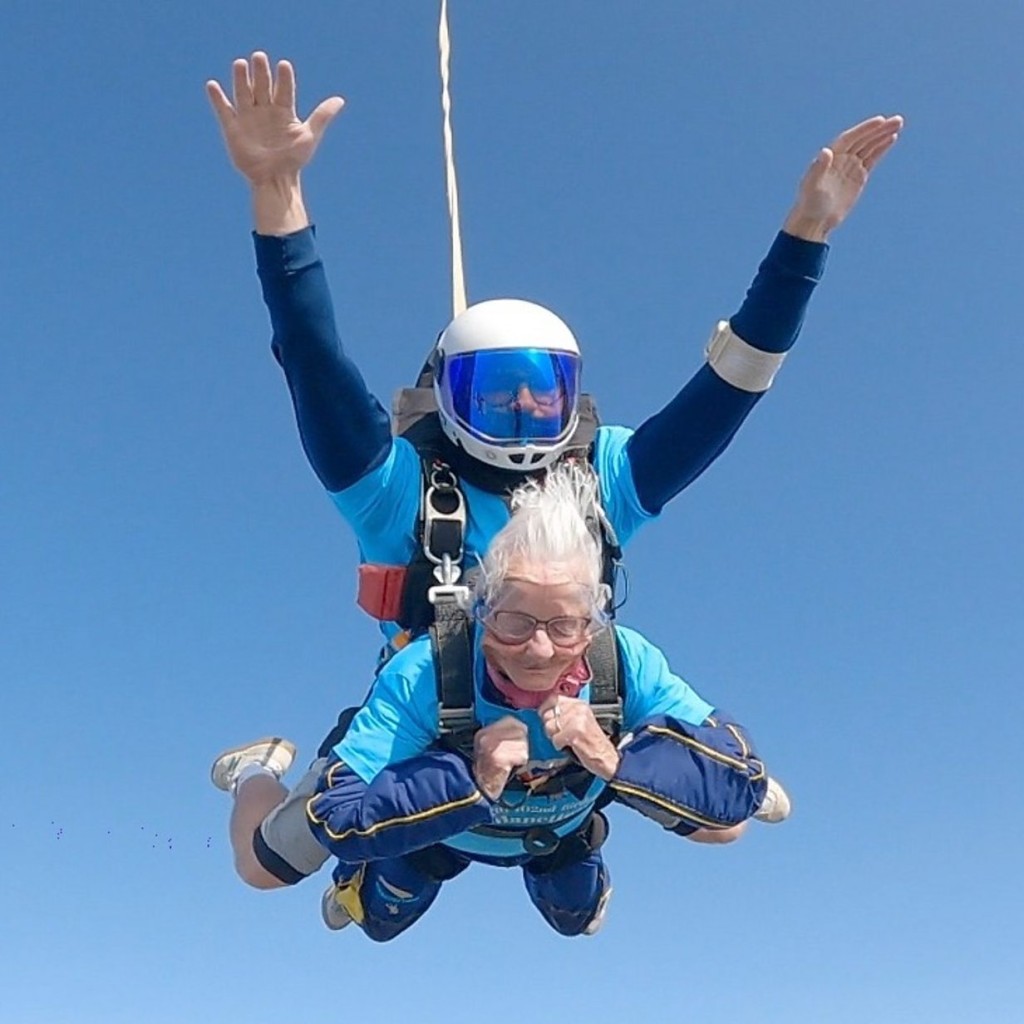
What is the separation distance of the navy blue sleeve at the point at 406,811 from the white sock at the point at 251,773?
1373 millimetres

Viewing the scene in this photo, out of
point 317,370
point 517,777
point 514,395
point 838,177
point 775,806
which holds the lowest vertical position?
point 517,777

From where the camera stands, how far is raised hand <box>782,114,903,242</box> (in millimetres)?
3863

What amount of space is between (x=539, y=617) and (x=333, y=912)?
2.22 metres

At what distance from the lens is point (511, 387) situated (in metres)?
3.81

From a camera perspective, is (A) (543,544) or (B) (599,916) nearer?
(A) (543,544)

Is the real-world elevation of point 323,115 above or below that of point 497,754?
above

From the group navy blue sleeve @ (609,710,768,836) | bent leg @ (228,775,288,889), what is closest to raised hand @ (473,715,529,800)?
navy blue sleeve @ (609,710,768,836)

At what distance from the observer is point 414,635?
3811 millimetres

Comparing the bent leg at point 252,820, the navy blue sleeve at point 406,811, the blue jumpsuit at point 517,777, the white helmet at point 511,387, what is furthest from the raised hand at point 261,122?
the bent leg at point 252,820

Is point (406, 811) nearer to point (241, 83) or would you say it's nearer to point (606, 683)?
point (606, 683)

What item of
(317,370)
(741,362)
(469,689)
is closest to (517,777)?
(469,689)

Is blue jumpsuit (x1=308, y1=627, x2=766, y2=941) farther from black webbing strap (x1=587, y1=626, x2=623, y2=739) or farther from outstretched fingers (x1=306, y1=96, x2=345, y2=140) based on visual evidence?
outstretched fingers (x1=306, y1=96, x2=345, y2=140)

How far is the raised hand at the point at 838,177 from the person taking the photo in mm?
3863

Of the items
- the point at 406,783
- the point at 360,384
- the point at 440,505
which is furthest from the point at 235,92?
the point at 406,783
